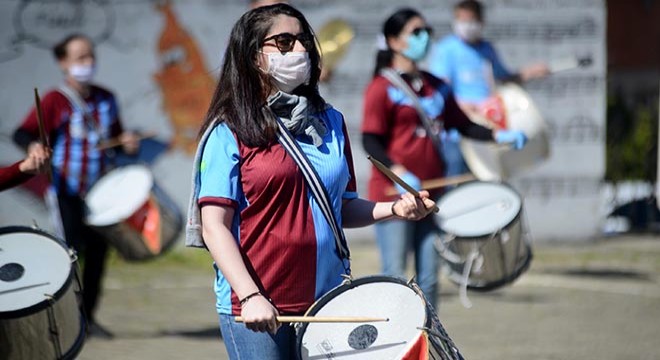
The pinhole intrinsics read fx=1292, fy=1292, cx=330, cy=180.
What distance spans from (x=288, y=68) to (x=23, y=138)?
408 centimetres

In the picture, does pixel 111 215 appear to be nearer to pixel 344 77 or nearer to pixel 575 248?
pixel 344 77

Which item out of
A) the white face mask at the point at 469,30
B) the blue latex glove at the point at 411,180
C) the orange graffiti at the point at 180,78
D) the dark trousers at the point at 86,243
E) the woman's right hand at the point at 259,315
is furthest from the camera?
the orange graffiti at the point at 180,78

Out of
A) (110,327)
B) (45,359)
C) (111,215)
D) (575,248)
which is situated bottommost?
(575,248)

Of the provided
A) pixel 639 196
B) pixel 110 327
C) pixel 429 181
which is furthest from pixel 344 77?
pixel 429 181

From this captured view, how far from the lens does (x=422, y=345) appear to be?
3285 mm

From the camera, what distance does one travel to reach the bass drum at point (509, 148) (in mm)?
8461

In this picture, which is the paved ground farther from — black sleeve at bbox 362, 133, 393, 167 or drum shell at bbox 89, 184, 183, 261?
black sleeve at bbox 362, 133, 393, 167

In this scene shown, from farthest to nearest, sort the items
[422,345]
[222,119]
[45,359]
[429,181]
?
[429,181]
[45,359]
[222,119]
[422,345]

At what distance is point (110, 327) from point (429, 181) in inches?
101

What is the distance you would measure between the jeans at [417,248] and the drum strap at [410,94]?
464 millimetres

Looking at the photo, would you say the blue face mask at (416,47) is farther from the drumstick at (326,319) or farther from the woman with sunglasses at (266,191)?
the drumstick at (326,319)

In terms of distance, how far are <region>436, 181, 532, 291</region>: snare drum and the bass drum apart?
1.64 metres

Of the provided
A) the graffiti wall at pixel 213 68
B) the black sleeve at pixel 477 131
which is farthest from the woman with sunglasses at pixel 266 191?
the graffiti wall at pixel 213 68

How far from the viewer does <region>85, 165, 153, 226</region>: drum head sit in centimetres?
774
